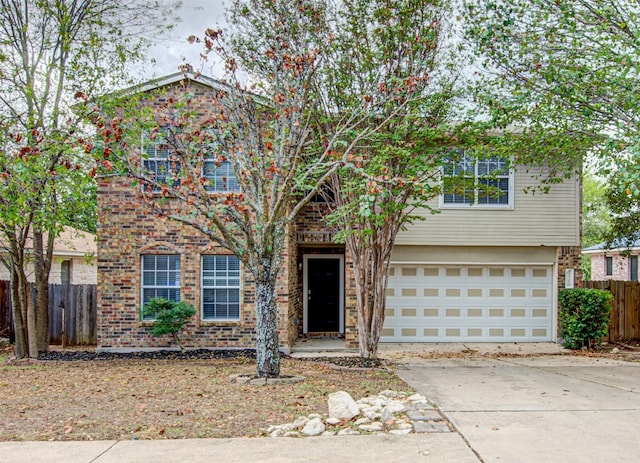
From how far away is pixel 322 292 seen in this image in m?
14.5

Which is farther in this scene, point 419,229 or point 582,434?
point 419,229

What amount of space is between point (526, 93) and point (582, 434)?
19.8ft

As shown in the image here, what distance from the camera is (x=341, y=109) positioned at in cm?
1066

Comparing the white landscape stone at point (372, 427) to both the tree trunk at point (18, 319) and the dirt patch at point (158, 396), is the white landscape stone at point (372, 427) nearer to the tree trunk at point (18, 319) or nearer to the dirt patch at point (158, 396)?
the dirt patch at point (158, 396)

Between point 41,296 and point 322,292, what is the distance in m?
6.47

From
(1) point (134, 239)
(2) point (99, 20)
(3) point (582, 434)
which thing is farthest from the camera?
(1) point (134, 239)

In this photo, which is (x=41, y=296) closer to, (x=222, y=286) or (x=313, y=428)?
(x=222, y=286)

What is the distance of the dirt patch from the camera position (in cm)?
585

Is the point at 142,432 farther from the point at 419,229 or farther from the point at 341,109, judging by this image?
the point at 419,229

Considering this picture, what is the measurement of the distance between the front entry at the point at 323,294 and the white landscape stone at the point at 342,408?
7943 millimetres

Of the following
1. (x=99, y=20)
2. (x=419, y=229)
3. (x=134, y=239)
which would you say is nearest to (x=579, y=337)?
(x=419, y=229)

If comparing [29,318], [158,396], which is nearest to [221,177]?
[29,318]

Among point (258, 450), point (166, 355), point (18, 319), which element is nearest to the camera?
point (258, 450)

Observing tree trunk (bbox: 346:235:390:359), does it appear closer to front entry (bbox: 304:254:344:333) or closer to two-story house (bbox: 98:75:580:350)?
two-story house (bbox: 98:75:580:350)
